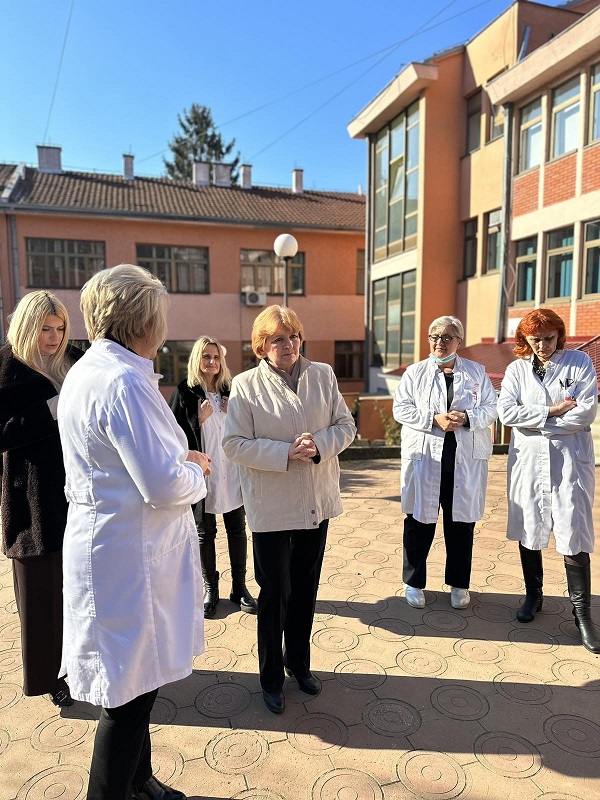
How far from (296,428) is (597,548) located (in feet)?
12.1

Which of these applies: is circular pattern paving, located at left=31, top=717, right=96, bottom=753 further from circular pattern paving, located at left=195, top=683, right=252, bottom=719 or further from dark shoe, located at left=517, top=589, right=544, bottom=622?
dark shoe, located at left=517, top=589, right=544, bottom=622

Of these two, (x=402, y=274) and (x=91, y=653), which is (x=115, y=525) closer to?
(x=91, y=653)

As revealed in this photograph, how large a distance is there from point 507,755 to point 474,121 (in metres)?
15.5

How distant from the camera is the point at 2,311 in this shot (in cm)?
1923

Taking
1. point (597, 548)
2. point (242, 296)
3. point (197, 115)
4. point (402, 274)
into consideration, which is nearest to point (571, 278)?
point (402, 274)

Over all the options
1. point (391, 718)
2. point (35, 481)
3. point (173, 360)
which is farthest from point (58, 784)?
point (173, 360)

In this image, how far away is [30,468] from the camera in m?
2.48

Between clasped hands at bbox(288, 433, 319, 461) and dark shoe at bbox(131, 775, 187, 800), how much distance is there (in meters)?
1.38

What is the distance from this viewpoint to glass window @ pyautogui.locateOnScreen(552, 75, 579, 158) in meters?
10.9

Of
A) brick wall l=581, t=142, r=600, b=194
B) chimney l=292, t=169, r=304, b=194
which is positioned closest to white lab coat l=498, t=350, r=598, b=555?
brick wall l=581, t=142, r=600, b=194

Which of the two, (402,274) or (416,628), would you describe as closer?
(416,628)

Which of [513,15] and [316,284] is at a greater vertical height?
[513,15]

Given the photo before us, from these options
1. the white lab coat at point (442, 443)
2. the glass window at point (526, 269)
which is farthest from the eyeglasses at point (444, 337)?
the glass window at point (526, 269)

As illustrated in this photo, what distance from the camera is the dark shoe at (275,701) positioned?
2.54 meters
